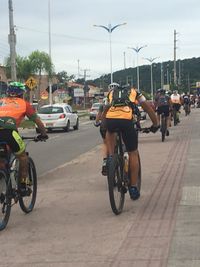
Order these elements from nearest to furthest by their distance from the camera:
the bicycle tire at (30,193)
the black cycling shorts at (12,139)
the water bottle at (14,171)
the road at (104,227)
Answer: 1. the road at (104,227)
2. the black cycling shorts at (12,139)
3. the water bottle at (14,171)
4. the bicycle tire at (30,193)

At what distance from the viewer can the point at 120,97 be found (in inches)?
290

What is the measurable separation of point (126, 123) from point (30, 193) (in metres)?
1.53

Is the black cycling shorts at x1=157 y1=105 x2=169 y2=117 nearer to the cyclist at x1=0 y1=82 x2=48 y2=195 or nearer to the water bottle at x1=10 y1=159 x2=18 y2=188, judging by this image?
the cyclist at x1=0 y1=82 x2=48 y2=195

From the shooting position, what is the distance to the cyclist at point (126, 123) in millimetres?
7305

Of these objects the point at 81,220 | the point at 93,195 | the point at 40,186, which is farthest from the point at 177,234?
the point at 40,186

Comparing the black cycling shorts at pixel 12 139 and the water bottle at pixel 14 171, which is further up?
the black cycling shorts at pixel 12 139

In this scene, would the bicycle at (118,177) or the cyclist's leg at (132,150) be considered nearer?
the bicycle at (118,177)

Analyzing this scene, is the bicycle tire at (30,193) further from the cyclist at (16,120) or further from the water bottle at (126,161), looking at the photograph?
the water bottle at (126,161)

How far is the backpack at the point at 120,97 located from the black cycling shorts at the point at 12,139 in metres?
1.39

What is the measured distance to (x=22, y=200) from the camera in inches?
282

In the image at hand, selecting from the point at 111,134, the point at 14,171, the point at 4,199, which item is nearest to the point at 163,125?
the point at 111,134

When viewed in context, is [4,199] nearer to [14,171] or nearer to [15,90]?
[14,171]

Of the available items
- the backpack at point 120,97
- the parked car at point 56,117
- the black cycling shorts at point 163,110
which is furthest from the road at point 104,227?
the parked car at point 56,117

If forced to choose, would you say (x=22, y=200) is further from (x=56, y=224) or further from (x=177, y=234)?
(x=177, y=234)
